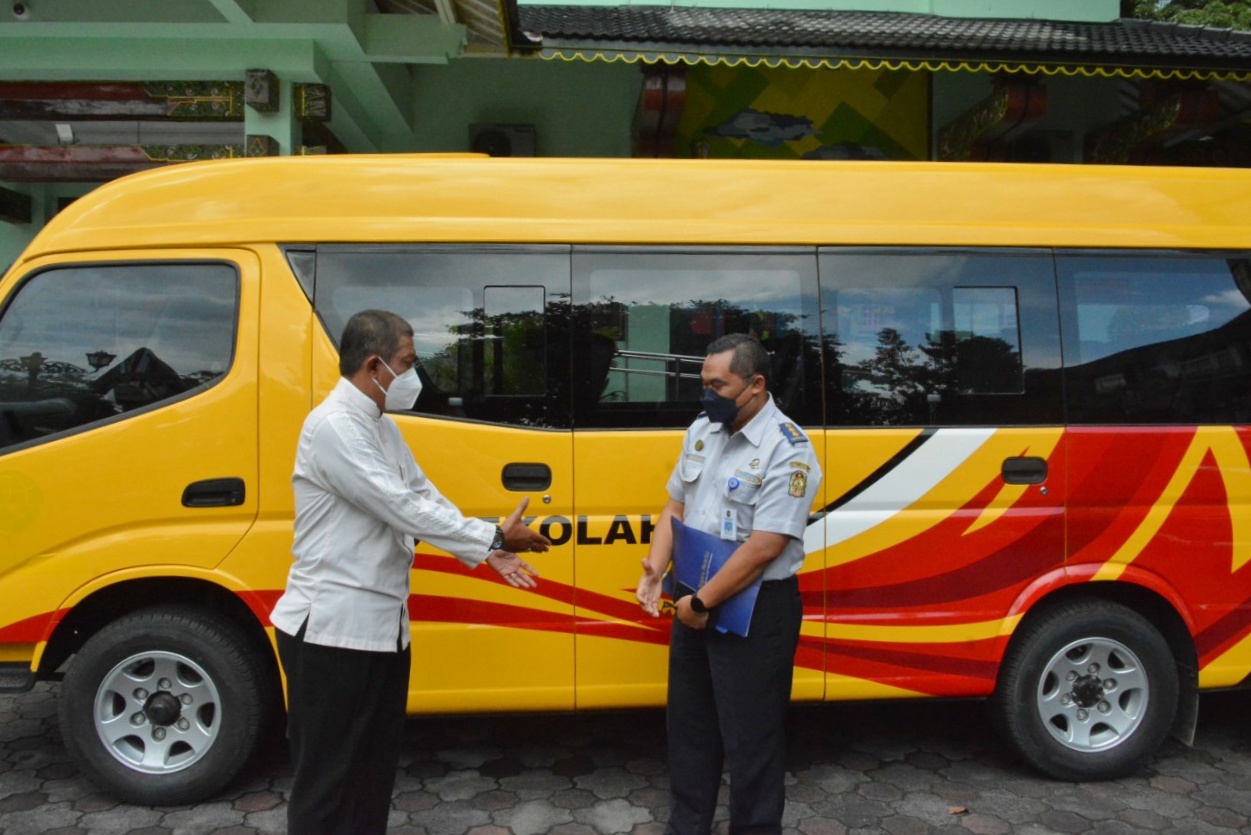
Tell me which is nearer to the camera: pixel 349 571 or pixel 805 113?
pixel 349 571

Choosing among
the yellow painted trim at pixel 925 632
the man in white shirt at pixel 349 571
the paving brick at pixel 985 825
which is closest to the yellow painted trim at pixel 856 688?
the yellow painted trim at pixel 925 632

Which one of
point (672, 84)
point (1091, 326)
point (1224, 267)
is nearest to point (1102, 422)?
point (1091, 326)

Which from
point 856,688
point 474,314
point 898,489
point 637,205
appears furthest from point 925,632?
point 474,314

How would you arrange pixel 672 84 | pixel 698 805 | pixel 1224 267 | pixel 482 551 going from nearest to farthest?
pixel 482 551
pixel 698 805
pixel 1224 267
pixel 672 84

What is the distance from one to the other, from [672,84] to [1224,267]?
175 inches

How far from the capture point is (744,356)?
2938 mm

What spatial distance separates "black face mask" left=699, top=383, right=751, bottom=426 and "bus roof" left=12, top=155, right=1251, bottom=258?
98cm

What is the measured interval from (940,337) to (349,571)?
2.55 meters

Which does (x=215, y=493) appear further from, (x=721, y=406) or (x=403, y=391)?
(x=721, y=406)

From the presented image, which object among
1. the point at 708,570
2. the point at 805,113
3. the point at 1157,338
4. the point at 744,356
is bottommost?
the point at 708,570

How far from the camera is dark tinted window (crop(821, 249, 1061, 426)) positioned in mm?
3783

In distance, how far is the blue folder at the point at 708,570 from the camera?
113 inches

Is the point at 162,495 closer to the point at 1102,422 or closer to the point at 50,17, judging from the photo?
the point at 1102,422

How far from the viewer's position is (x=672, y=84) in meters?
7.27
